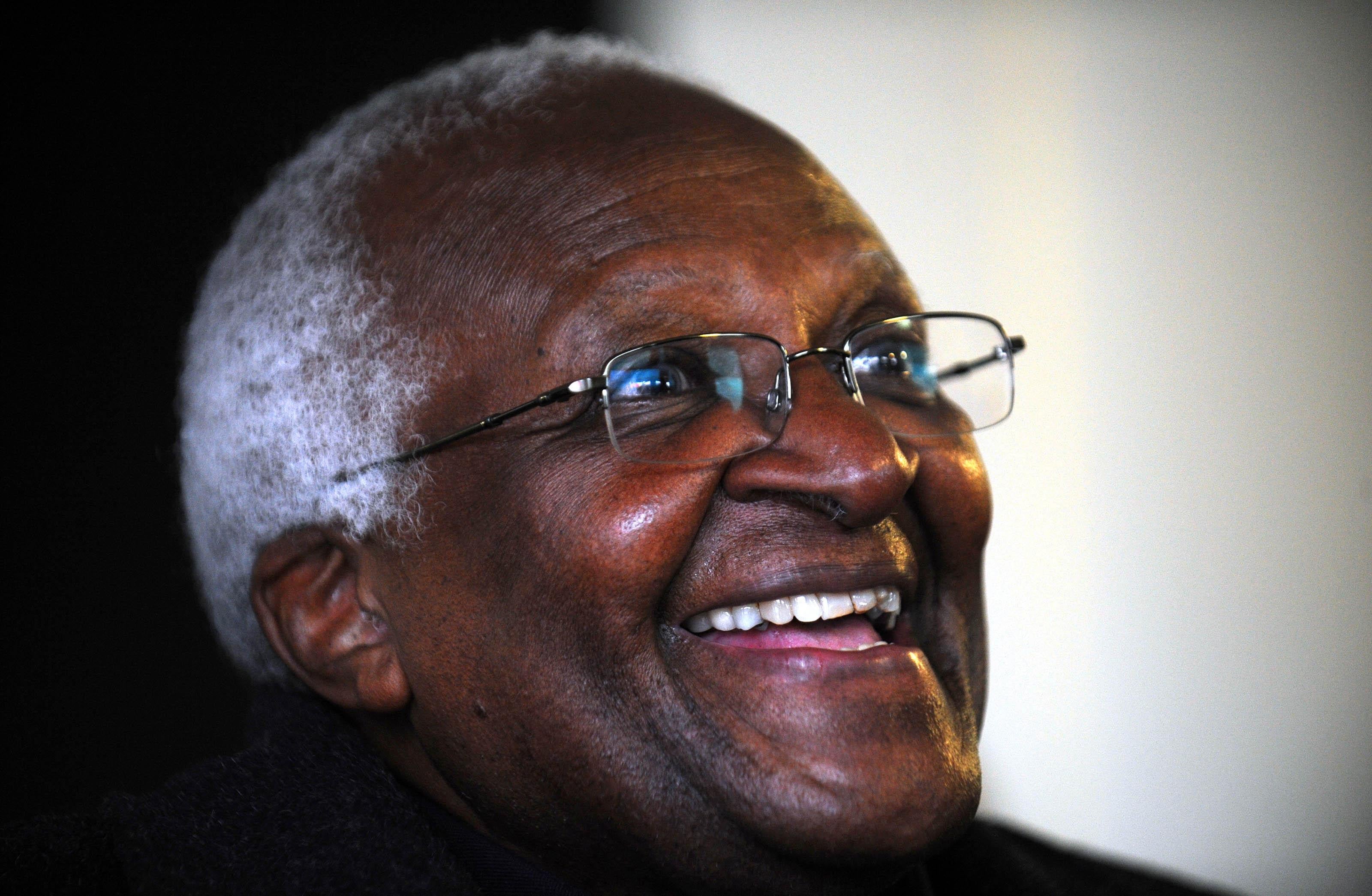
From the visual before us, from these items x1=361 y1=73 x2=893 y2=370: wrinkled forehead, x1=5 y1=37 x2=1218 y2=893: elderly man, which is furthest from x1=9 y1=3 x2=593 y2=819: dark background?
x1=361 y1=73 x2=893 y2=370: wrinkled forehead

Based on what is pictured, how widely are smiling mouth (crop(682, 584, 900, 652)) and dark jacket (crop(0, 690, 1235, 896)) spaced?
470 millimetres

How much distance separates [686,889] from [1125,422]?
306 centimetres

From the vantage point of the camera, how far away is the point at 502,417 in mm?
1582

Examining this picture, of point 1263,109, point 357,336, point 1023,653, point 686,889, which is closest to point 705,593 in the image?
point 686,889

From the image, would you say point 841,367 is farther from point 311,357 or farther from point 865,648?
point 311,357

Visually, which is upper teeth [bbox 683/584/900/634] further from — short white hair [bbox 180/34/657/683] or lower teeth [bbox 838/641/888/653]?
short white hair [bbox 180/34/657/683]

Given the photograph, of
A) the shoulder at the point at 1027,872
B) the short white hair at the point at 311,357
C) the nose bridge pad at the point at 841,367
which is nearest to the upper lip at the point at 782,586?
the nose bridge pad at the point at 841,367

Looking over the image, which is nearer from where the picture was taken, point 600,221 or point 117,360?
point 600,221

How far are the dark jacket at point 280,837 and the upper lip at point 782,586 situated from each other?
0.50 m

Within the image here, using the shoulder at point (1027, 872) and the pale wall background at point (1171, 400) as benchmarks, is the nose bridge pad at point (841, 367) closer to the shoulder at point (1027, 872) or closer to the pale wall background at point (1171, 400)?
the shoulder at point (1027, 872)

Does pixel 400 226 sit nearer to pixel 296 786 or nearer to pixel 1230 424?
pixel 296 786

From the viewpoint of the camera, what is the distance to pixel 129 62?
2.39 meters

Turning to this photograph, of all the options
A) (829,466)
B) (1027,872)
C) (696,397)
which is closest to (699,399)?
(696,397)

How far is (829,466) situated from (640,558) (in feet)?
0.98
